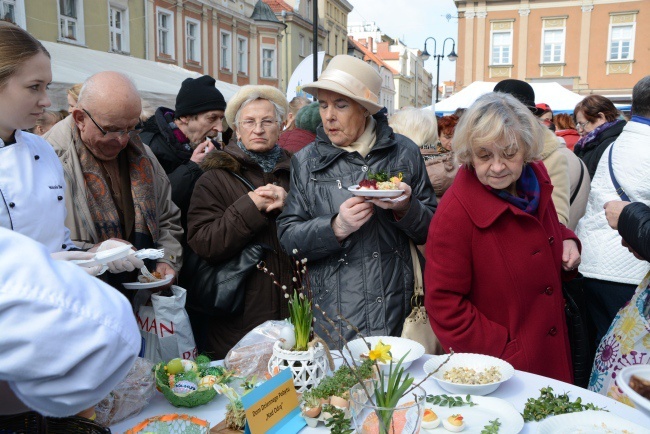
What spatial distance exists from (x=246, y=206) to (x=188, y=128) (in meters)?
1.26

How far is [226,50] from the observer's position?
84.8 feet

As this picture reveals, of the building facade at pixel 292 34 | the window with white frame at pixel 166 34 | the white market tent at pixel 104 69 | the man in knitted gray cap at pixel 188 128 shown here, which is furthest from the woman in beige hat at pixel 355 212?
the building facade at pixel 292 34

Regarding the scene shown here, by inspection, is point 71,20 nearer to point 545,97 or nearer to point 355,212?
point 545,97

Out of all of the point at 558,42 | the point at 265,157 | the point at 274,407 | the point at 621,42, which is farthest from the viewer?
the point at 558,42

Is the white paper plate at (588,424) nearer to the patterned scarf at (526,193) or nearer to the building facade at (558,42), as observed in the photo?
the patterned scarf at (526,193)

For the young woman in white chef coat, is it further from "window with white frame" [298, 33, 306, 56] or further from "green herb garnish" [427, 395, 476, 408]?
"window with white frame" [298, 33, 306, 56]

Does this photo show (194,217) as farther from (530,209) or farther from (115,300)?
(115,300)

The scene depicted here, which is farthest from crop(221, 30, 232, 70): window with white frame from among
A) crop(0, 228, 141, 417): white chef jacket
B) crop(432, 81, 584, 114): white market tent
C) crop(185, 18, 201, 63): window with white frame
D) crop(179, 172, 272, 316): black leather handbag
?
crop(0, 228, 141, 417): white chef jacket

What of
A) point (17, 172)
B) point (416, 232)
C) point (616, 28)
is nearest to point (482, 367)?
point (416, 232)

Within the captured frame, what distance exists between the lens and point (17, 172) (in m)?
1.86

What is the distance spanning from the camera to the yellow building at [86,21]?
13.5m

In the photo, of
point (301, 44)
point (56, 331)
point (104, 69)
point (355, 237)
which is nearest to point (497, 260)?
point (355, 237)

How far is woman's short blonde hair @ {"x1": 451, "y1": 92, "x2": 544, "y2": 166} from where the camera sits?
2209 millimetres

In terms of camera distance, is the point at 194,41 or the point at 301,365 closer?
the point at 301,365
